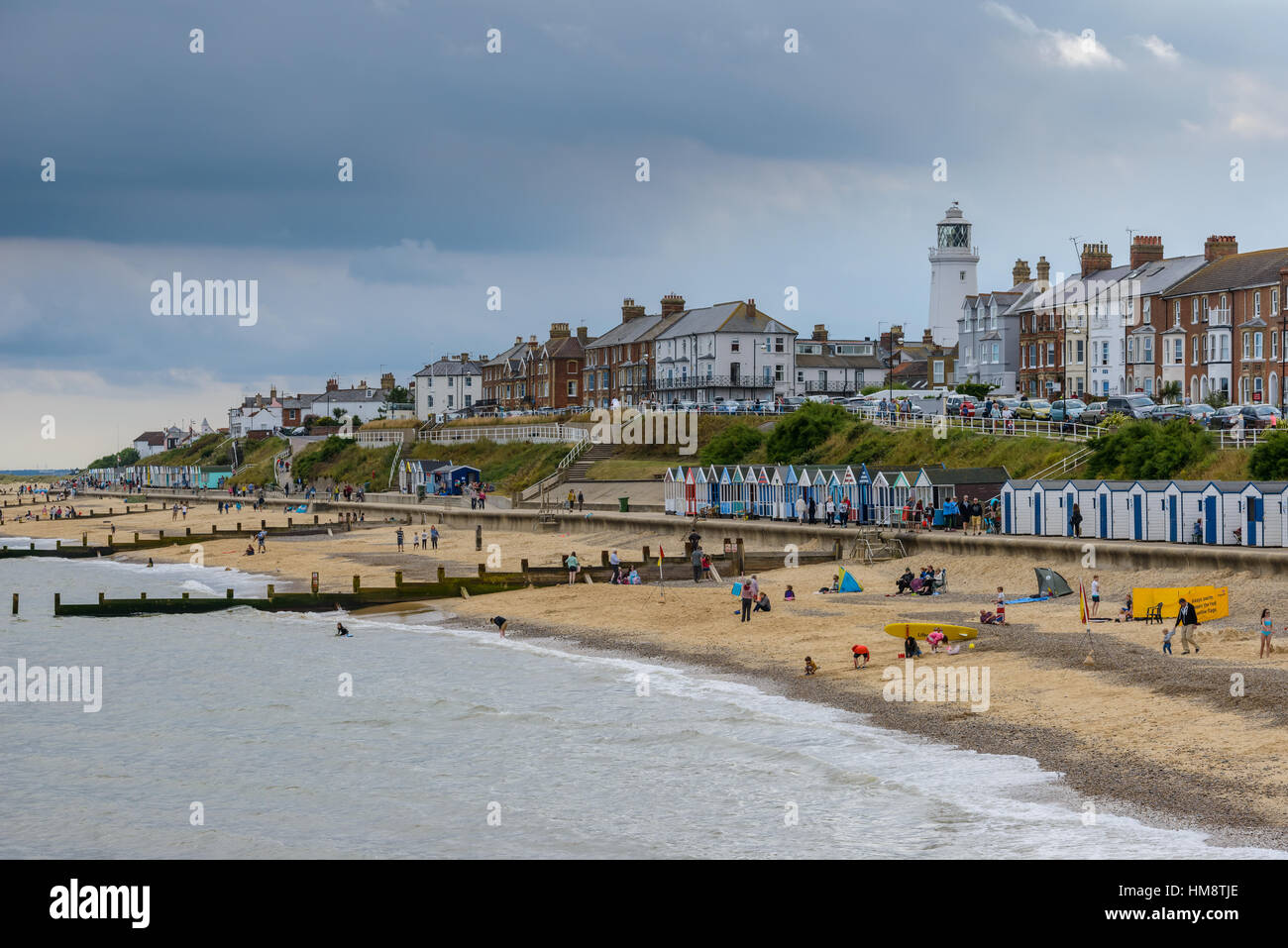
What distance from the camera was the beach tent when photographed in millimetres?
37312

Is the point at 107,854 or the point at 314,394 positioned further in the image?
the point at 314,394

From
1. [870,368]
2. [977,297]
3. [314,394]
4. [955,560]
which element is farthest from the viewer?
[314,394]

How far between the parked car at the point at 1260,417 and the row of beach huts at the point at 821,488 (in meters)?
12.1

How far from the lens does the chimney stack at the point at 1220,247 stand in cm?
8531

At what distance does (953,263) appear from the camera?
4830 inches

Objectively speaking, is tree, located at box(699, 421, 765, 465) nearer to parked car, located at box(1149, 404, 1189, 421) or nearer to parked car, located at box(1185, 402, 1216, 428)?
parked car, located at box(1149, 404, 1189, 421)

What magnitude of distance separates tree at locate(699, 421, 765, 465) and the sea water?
44.0 meters

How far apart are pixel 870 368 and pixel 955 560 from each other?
84.4 metres

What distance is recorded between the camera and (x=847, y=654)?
31.2 metres

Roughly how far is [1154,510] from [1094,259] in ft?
199

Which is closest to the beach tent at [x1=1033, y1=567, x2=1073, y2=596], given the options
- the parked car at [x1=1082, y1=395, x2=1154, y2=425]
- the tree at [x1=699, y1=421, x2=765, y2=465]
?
the parked car at [x1=1082, y1=395, x2=1154, y2=425]

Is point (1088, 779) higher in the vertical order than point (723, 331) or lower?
lower
